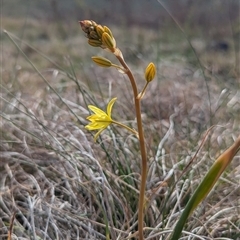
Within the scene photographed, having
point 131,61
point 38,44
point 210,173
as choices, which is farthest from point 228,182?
point 38,44

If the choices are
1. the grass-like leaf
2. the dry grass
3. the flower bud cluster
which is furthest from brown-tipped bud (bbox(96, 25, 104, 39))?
the dry grass

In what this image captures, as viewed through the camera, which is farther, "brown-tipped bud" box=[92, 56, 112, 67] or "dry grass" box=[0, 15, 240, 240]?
"dry grass" box=[0, 15, 240, 240]

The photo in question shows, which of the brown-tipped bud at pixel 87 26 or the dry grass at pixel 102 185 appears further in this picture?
the dry grass at pixel 102 185

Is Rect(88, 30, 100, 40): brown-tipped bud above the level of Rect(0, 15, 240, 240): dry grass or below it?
above

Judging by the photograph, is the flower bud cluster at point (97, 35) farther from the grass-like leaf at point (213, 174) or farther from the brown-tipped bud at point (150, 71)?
the grass-like leaf at point (213, 174)

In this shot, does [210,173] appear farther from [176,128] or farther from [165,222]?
[176,128]

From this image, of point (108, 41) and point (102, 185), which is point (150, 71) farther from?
point (102, 185)

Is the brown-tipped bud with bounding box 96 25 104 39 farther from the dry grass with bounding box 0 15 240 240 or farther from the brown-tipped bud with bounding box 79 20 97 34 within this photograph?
the dry grass with bounding box 0 15 240 240

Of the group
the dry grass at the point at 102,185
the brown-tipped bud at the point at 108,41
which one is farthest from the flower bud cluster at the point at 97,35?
the dry grass at the point at 102,185

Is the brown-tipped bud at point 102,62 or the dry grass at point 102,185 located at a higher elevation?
the brown-tipped bud at point 102,62
